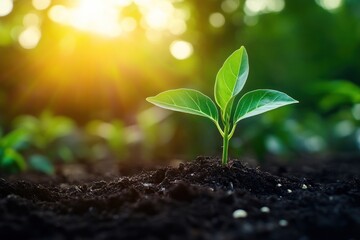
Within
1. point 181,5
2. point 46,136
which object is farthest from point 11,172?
point 181,5

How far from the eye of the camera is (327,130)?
18.8ft

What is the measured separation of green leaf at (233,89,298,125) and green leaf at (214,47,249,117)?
50 mm

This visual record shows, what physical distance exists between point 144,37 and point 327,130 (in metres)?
2.79

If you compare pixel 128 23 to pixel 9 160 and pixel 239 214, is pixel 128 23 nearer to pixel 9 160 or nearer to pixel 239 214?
pixel 9 160

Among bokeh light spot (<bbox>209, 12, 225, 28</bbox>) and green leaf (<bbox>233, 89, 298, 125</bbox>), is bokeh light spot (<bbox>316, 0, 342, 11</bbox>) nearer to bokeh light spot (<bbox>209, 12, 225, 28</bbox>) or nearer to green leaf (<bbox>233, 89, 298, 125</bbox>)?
bokeh light spot (<bbox>209, 12, 225, 28</bbox>)

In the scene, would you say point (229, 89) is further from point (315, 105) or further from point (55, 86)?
point (55, 86)

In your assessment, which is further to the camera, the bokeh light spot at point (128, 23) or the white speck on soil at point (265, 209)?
the bokeh light spot at point (128, 23)

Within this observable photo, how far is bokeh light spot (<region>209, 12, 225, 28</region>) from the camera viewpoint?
6.59 m

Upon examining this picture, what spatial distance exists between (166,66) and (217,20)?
1.27 meters

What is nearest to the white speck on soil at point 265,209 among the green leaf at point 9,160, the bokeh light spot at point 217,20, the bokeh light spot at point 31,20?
the green leaf at point 9,160

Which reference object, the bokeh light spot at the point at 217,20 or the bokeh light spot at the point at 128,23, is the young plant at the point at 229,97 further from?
the bokeh light spot at the point at 217,20

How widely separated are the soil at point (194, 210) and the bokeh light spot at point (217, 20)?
16.2 feet

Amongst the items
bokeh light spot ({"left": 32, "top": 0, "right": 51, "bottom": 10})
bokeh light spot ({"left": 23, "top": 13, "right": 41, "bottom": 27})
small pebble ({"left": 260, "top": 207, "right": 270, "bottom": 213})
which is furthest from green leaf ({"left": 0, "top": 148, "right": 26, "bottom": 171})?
bokeh light spot ({"left": 23, "top": 13, "right": 41, "bottom": 27})

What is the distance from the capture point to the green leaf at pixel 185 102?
1699 millimetres
